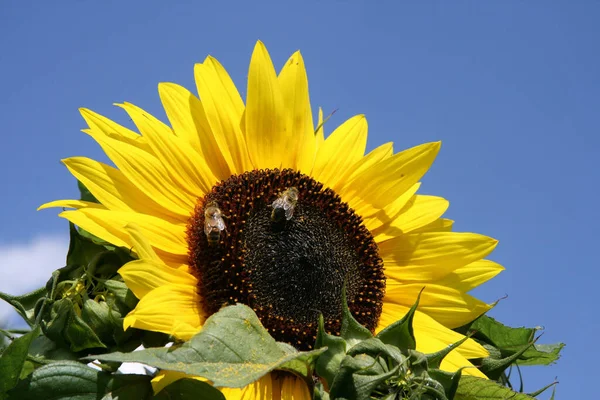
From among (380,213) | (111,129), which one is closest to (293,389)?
(380,213)

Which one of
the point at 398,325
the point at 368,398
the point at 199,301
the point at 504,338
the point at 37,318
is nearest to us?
the point at 368,398

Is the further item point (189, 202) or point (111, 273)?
point (189, 202)

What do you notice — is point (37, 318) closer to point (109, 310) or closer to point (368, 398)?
point (109, 310)

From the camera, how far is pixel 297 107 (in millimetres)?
3607

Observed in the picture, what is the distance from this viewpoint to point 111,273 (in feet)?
9.86

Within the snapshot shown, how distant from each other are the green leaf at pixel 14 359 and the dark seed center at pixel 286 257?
745 millimetres

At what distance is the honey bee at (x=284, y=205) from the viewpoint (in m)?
A: 3.25

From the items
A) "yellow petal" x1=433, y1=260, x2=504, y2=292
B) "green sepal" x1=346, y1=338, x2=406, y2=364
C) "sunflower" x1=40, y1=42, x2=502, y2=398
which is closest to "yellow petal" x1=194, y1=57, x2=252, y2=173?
"sunflower" x1=40, y1=42, x2=502, y2=398

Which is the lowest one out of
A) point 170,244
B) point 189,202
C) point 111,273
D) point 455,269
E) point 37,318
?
point 37,318

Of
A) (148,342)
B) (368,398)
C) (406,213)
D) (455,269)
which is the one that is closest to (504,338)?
(455,269)

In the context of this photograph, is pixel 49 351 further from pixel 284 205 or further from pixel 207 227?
pixel 284 205

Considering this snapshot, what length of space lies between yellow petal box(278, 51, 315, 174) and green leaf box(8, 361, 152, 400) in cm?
133

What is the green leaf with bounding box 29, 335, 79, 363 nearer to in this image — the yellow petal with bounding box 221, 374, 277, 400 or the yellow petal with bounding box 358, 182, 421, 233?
the yellow petal with bounding box 221, 374, 277, 400

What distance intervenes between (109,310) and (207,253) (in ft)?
1.68
